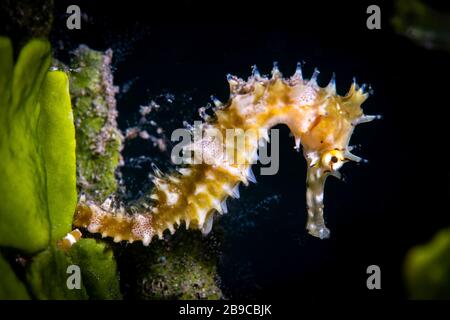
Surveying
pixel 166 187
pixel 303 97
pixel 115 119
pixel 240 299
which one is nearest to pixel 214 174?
pixel 166 187

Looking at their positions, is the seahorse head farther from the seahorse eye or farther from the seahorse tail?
the seahorse tail

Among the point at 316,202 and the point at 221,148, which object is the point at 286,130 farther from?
the point at 221,148

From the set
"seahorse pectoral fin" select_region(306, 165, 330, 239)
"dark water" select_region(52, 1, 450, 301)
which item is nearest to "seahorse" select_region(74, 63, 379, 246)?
"seahorse pectoral fin" select_region(306, 165, 330, 239)

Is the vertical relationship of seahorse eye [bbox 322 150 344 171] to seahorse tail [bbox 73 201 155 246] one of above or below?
above

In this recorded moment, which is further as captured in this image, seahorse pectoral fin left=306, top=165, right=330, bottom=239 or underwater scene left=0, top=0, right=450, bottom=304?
seahorse pectoral fin left=306, top=165, right=330, bottom=239

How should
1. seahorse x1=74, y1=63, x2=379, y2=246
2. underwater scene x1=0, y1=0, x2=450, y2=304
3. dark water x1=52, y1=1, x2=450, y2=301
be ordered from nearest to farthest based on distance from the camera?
underwater scene x1=0, y1=0, x2=450, y2=304
seahorse x1=74, y1=63, x2=379, y2=246
dark water x1=52, y1=1, x2=450, y2=301

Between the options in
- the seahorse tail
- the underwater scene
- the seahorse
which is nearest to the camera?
the underwater scene

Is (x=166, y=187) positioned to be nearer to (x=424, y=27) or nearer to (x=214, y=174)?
(x=214, y=174)
